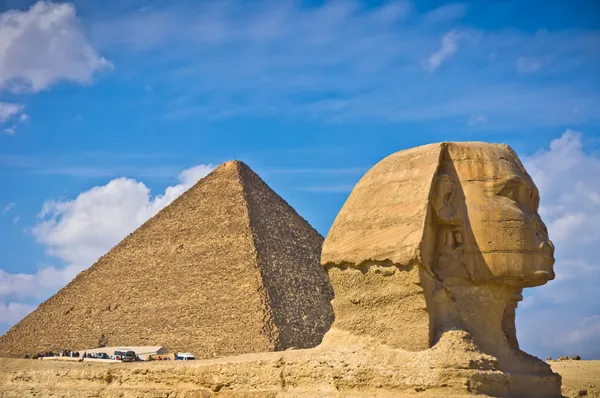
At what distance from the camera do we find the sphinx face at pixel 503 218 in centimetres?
621

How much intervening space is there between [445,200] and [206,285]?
8054 cm

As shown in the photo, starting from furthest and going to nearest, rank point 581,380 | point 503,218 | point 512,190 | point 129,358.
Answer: point 129,358 → point 581,380 → point 512,190 → point 503,218

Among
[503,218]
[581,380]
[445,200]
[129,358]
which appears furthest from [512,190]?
[129,358]

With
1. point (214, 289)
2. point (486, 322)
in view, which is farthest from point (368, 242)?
point (214, 289)

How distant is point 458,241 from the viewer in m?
6.29

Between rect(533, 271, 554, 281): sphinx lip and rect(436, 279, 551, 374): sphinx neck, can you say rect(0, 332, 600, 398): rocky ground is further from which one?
rect(533, 271, 554, 281): sphinx lip

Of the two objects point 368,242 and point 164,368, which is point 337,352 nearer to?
point 368,242

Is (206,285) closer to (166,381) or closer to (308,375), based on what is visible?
(166,381)

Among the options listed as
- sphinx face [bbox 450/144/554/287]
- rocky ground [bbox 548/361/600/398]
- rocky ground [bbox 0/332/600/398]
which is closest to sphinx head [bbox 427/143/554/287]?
sphinx face [bbox 450/144/554/287]

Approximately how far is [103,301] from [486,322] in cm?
8708

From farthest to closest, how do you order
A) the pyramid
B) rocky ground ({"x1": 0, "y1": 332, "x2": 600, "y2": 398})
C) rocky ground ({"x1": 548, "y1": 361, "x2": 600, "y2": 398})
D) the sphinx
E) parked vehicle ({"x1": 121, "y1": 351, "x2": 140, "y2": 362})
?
the pyramid < parked vehicle ({"x1": 121, "y1": 351, "x2": 140, "y2": 362}) < rocky ground ({"x1": 548, "y1": 361, "x2": 600, "y2": 398}) < the sphinx < rocky ground ({"x1": 0, "y1": 332, "x2": 600, "y2": 398})

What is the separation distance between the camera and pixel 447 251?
6281 millimetres

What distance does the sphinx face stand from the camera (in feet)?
20.4

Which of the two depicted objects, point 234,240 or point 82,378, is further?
point 234,240
